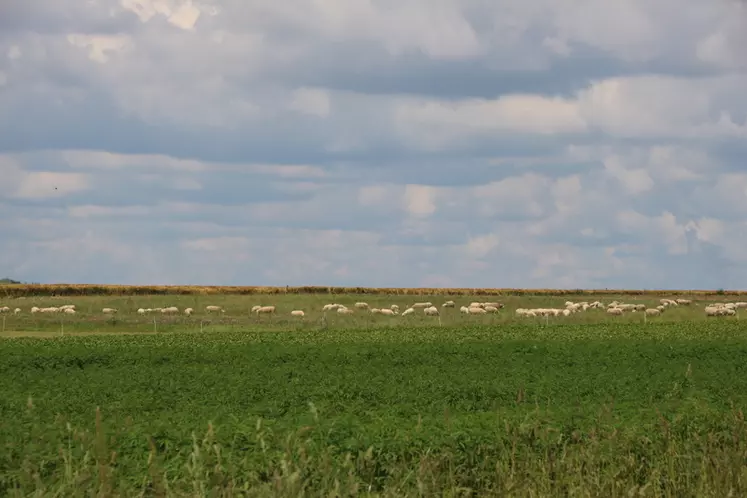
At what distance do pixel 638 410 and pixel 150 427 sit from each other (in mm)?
9119

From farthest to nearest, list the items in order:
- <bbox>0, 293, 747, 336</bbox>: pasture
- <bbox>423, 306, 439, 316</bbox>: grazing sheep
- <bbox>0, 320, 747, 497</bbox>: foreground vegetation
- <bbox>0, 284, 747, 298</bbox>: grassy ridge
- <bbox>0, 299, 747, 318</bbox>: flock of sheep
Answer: <bbox>0, 284, 747, 298</bbox>: grassy ridge
<bbox>423, 306, 439, 316</bbox>: grazing sheep
<bbox>0, 299, 747, 318</bbox>: flock of sheep
<bbox>0, 293, 747, 336</bbox>: pasture
<bbox>0, 320, 747, 497</bbox>: foreground vegetation

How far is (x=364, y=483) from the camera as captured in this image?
1180cm

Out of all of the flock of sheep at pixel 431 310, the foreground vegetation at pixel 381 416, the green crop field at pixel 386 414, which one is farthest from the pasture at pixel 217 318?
the foreground vegetation at pixel 381 416

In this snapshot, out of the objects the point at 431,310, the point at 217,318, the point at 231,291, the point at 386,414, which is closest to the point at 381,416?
the point at 386,414

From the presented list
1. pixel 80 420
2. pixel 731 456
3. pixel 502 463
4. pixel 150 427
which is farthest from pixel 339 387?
pixel 731 456

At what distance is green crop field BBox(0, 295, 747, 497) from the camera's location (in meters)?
11.3

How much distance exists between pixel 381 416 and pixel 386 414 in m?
0.27

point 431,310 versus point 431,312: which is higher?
point 431,310

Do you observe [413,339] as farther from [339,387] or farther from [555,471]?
[555,471]

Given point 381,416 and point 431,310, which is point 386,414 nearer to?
point 381,416

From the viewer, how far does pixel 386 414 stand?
17734 millimetres

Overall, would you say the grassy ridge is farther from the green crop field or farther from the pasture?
the green crop field

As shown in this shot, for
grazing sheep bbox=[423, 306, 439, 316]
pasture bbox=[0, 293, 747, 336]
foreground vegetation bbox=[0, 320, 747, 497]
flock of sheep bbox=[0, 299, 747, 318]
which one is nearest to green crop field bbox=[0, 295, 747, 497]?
foreground vegetation bbox=[0, 320, 747, 497]

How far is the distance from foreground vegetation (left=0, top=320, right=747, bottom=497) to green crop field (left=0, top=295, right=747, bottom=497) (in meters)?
0.06
